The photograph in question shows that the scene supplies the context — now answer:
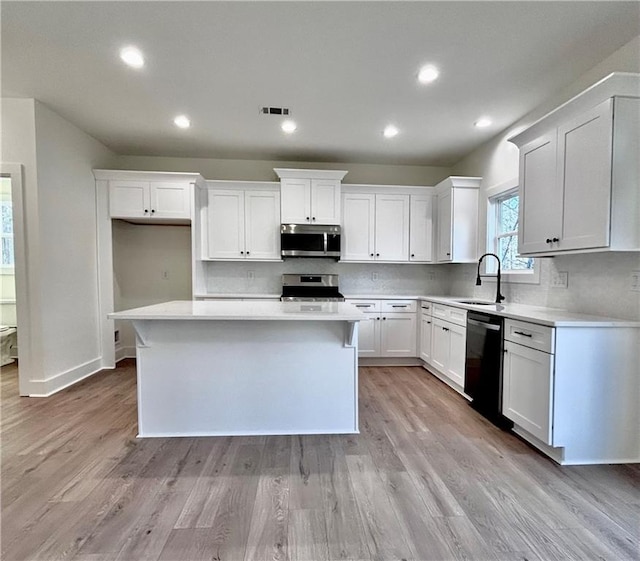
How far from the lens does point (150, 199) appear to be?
12.5 feet

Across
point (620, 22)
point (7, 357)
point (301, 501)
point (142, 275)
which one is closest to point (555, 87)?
point (620, 22)

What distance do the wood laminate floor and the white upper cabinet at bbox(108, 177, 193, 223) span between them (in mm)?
2338

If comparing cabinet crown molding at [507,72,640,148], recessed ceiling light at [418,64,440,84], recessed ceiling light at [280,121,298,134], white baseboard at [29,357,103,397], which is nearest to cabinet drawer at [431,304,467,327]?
cabinet crown molding at [507,72,640,148]

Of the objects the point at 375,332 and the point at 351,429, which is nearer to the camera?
the point at 351,429

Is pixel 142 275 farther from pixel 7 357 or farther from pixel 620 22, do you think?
pixel 620 22

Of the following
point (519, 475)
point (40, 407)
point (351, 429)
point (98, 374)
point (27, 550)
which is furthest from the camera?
point (98, 374)

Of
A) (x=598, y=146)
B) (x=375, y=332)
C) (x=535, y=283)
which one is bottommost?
(x=375, y=332)

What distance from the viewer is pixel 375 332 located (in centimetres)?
401

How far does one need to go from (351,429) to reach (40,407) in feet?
9.16

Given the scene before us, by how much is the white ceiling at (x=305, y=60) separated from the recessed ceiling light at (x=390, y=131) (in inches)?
3.8

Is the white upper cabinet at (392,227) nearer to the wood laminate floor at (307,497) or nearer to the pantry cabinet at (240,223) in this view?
the pantry cabinet at (240,223)

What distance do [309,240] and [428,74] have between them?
2.20 m

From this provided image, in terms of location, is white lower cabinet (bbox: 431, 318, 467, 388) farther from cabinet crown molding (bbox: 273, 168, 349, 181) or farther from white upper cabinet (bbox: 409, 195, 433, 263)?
cabinet crown molding (bbox: 273, 168, 349, 181)

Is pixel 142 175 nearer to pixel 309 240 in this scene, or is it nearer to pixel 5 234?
pixel 309 240
